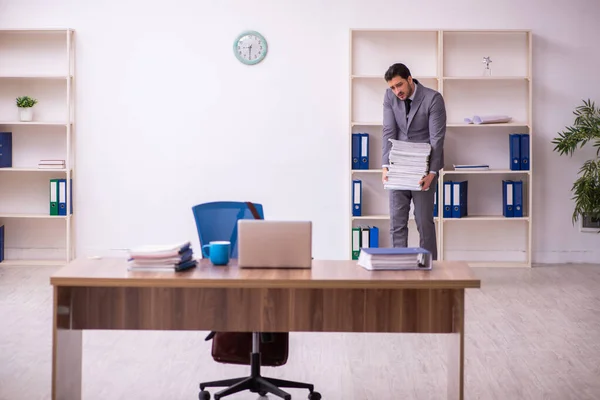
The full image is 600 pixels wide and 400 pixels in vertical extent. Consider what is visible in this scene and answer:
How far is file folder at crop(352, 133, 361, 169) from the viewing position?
7754 millimetres

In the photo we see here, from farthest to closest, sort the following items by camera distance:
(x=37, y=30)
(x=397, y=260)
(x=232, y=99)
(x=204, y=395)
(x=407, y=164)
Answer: (x=232, y=99)
(x=37, y=30)
(x=407, y=164)
(x=204, y=395)
(x=397, y=260)

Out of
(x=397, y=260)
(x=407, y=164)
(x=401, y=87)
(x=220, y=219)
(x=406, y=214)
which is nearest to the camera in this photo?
(x=397, y=260)

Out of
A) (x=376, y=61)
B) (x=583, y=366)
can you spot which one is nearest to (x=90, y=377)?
(x=583, y=366)

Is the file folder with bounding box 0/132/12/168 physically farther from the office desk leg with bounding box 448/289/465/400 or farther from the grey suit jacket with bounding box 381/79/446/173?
the office desk leg with bounding box 448/289/465/400

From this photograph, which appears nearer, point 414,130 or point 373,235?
point 414,130

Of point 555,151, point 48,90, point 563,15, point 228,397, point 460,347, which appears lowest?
point 228,397

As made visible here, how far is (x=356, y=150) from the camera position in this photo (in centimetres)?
777

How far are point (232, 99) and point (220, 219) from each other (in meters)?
3.45

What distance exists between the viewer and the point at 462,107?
26.1ft

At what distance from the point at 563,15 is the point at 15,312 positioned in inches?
211

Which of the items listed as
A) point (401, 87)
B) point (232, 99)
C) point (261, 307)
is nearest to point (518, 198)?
point (401, 87)

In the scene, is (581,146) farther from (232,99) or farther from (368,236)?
(232,99)

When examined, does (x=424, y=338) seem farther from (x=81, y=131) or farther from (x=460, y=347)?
(x=81, y=131)

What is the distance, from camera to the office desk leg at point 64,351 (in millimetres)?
3439
